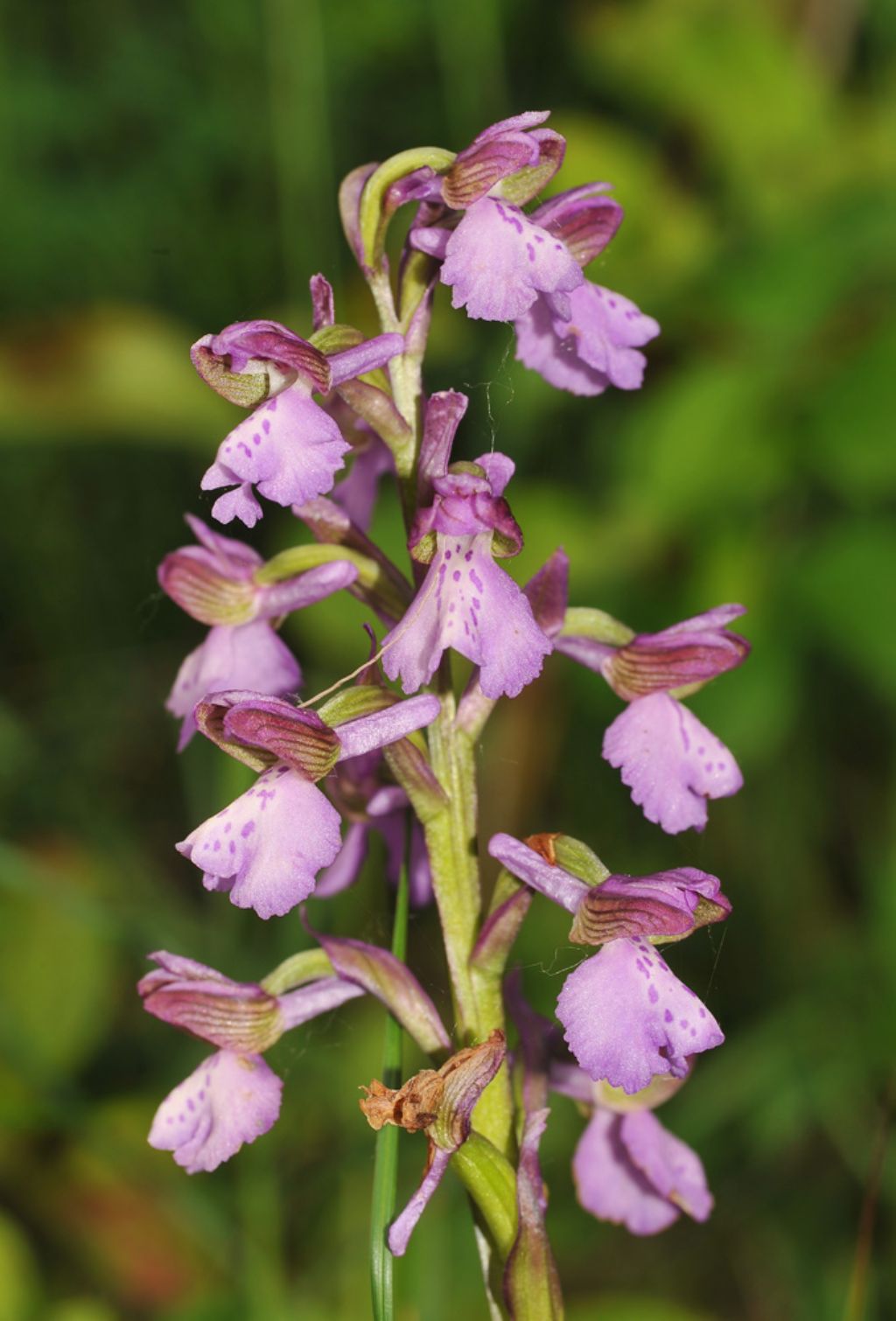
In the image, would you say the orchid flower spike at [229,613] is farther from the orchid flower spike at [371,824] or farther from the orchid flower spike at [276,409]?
the orchid flower spike at [276,409]

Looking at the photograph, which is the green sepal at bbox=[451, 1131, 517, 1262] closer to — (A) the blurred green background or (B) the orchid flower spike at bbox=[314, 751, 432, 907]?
(B) the orchid flower spike at bbox=[314, 751, 432, 907]

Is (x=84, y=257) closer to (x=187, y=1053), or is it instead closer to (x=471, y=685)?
Answer: (x=187, y=1053)

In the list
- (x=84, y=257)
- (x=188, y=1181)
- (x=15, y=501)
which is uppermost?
(x=84, y=257)

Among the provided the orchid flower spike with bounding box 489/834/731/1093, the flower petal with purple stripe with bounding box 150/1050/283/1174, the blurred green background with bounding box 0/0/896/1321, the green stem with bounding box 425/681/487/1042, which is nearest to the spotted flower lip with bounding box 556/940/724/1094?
the orchid flower spike with bounding box 489/834/731/1093

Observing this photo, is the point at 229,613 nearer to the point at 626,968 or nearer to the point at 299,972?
the point at 299,972

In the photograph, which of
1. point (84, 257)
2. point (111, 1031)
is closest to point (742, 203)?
point (84, 257)

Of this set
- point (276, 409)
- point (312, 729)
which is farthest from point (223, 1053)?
point (276, 409)
